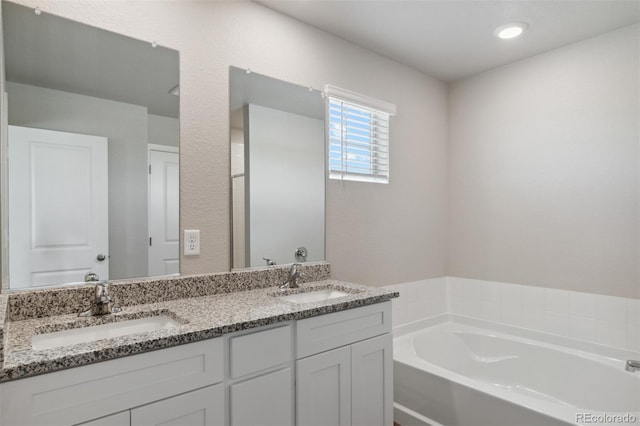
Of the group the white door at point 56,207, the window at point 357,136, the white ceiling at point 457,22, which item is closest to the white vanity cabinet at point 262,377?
the white door at point 56,207

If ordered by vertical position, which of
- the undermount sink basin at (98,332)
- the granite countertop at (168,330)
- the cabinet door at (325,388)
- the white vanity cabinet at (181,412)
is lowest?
the cabinet door at (325,388)

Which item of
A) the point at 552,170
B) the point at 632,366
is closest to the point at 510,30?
the point at 552,170

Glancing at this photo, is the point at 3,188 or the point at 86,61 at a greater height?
A: the point at 86,61

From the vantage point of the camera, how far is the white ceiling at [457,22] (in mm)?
2070

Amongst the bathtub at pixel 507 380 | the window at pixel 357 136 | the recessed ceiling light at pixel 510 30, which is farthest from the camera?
the window at pixel 357 136

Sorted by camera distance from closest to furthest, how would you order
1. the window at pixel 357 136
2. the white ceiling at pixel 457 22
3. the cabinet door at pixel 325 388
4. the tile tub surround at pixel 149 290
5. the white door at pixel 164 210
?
1. the tile tub surround at pixel 149 290
2. the cabinet door at pixel 325 388
3. the white door at pixel 164 210
4. the white ceiling at pixel 457 22
5. the window at pixel 357 136

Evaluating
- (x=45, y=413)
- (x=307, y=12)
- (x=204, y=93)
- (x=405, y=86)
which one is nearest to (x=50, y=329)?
(x=45, y=413)

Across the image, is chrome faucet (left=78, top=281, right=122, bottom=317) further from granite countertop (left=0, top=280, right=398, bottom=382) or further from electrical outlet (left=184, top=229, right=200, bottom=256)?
electrical outlet (left=184, top=229, right=200, bottom=256)

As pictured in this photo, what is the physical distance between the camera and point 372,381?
70.1 inches

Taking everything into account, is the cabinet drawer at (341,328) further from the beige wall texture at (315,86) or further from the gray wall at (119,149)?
the gray wall at (119,149)

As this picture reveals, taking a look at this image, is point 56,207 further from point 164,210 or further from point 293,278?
point 293,278

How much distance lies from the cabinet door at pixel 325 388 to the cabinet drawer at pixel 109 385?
15.6 inches

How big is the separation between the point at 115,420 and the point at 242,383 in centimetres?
41

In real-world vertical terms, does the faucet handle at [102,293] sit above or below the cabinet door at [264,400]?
above
